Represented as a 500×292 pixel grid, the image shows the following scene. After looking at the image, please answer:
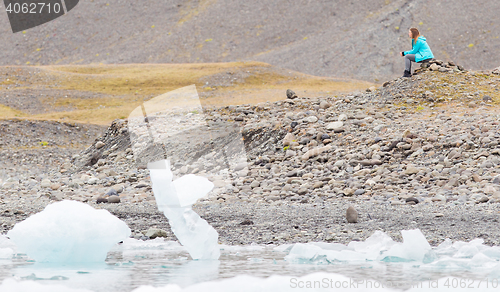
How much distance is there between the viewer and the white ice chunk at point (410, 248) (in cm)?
570

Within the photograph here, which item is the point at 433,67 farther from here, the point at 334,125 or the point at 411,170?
the point at 411,170

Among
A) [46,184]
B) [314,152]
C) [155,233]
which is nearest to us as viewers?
[155,233]

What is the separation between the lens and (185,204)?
5664mm

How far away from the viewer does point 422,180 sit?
10.6 metres

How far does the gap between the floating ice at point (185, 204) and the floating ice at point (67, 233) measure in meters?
0.60

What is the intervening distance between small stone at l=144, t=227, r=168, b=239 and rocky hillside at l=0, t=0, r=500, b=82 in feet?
126

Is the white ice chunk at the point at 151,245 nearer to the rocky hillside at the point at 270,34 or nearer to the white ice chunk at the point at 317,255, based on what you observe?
the white ice chunk at the point at 317,255

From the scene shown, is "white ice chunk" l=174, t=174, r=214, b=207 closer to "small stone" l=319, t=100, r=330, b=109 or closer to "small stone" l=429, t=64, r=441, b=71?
"small stone" l=319, t=100, r=330, b=109

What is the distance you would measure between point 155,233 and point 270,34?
56.7 meters

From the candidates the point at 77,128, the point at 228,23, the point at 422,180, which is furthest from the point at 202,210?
the point at 228,23

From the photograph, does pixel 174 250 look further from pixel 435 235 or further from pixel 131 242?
pixel 435 235

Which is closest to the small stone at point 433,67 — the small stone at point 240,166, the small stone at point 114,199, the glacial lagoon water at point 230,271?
the small stone at point 240,166

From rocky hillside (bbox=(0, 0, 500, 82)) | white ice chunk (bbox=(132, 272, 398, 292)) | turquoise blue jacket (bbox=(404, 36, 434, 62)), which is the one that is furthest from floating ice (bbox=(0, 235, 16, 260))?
rocky hillside (bbox=(0, 0, 500, 82))

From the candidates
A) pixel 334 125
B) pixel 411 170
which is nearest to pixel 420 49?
pixel 334 125
